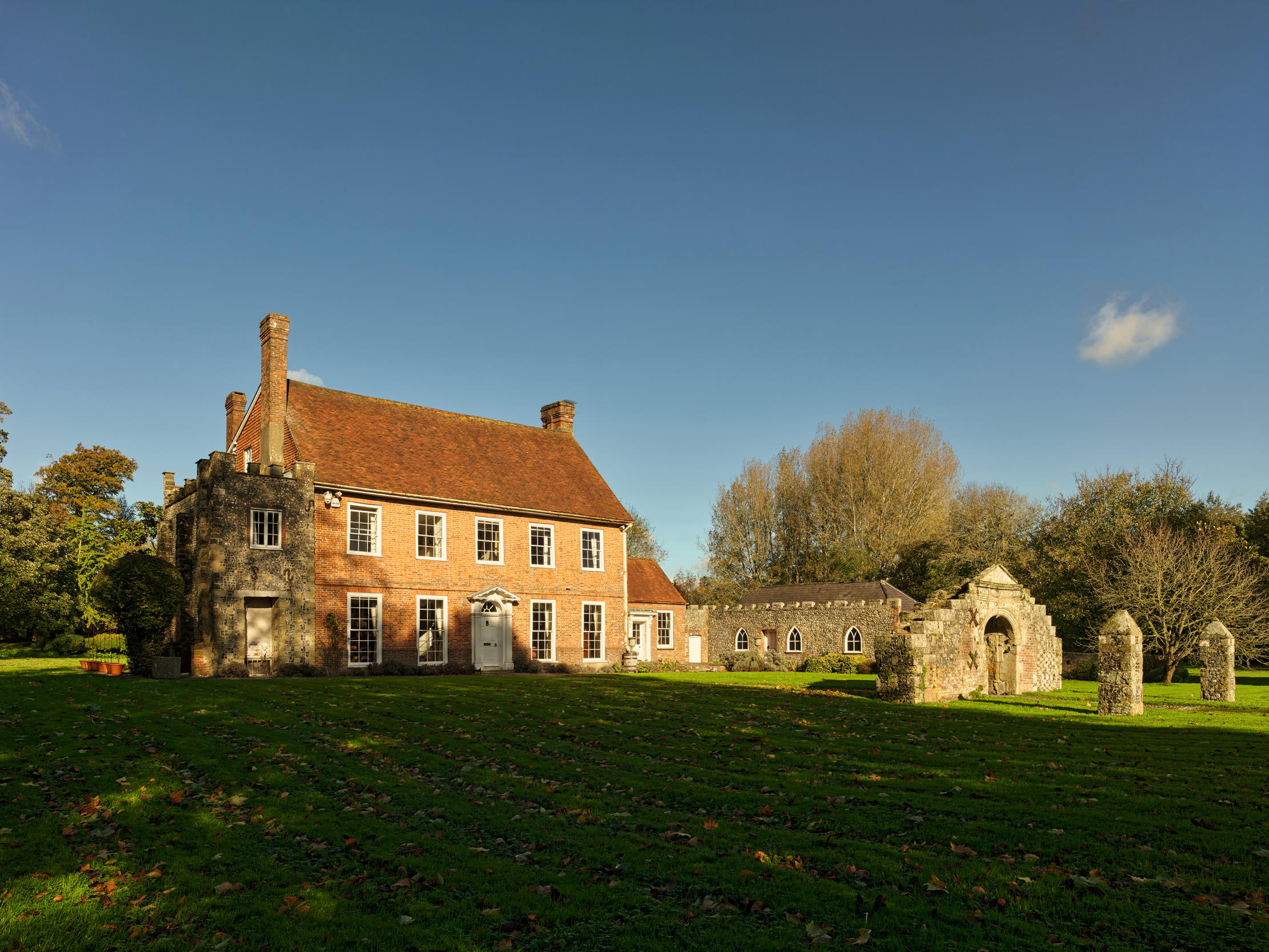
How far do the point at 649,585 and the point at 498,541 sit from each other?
1339cm

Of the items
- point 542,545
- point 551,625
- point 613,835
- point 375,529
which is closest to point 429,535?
point 375,529

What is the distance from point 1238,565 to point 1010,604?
1770 cm

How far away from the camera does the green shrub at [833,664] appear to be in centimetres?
3897

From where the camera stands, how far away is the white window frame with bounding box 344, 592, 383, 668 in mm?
28828

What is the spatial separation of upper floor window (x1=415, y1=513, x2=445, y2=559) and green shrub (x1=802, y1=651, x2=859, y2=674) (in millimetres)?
17764

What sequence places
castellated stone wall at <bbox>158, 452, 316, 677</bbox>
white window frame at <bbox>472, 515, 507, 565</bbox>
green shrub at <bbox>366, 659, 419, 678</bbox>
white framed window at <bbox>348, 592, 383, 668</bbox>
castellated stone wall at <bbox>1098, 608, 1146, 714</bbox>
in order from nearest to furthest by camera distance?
1. castellated stone wall at <bbox>1098, 608, 1146, 714</bbox>
2. castellated stone wall at <bbox>158, 452, 316, 677</bbox>
3. green shrub at <bbox>366, 659, 419, 678</bbox>
4. white framed window at <bbox>348, 592, 383, 668</bbox>
5. white window frame at <bbox>472, 515, 507, 565</bbox>

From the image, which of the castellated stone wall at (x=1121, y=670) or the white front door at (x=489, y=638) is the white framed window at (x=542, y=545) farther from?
the castellated stone wall at (x=1121, y=670)

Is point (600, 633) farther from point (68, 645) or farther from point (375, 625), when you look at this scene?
point (68, 645)

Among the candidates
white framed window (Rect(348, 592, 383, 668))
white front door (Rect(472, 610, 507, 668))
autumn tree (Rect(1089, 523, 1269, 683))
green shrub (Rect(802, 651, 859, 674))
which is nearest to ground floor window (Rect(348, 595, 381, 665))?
white framed window (Rect(348, 592, 383, 668))

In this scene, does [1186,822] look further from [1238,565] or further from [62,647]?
[62,647]

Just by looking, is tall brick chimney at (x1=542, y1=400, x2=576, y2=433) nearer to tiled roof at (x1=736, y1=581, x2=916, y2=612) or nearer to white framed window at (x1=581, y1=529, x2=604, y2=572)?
white framed window at (x1=581, y1=529, x2=604, y2=572)

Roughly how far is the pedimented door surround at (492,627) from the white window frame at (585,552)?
3631 mm

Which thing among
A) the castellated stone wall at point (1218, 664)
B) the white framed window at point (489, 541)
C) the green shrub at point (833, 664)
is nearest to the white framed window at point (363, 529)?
the white framed window at point (489, 541)

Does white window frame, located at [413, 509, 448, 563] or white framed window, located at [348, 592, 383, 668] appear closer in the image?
white framed window, located at [348, 592, 383, 668]
